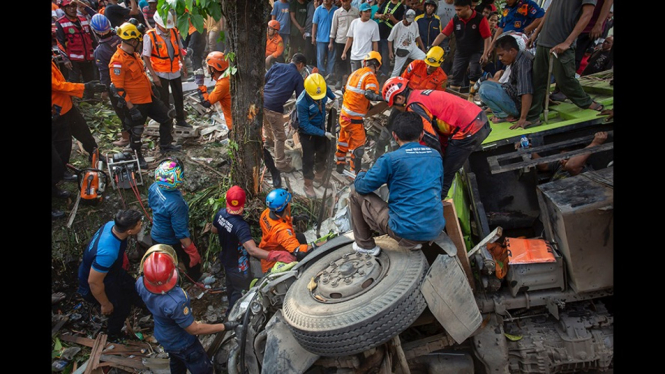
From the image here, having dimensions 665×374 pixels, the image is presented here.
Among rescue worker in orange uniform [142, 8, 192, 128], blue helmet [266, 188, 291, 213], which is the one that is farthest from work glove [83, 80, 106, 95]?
blue helmet [266, 188, 291, 213]

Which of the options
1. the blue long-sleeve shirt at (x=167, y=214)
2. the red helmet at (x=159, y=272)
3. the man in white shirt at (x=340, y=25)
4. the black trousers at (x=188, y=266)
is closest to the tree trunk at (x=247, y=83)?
the blue long-sleeve shirt at (x=167, y=214)

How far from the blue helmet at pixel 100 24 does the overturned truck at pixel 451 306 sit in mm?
5587

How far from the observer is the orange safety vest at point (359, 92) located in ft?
22.1

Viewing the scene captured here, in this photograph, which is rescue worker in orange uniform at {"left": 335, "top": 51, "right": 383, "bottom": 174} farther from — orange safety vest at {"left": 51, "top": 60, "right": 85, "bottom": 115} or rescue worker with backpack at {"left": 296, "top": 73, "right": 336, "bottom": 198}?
orange safety vest at {"left": 51, "top": 60, "right": 85, "bottom": 115}

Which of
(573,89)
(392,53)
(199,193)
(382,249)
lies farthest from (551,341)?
(392,53)

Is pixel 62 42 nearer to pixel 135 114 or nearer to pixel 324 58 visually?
pixel 135 114

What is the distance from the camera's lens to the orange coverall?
6.78 m

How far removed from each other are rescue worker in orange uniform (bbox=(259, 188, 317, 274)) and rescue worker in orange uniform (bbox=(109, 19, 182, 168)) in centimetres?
320

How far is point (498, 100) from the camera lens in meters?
5.64

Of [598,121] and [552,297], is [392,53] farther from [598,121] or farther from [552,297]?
[552,297]

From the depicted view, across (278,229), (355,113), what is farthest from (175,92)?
(278,229)

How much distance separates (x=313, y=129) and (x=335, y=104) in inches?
96.3

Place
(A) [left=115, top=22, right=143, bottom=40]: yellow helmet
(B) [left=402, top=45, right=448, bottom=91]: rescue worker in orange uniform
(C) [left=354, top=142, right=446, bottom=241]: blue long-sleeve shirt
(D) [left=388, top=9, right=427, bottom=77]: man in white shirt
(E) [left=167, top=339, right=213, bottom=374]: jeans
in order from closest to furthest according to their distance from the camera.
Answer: (C) [left=354, top=142, right=446, bottom=241]: blue long-sleeve shirt < (E) [left=167, top=339, right=213, bottom=374]: jeans < (A) [left=115, top=22, right=143, bottom=40]: yellow helmet < (B) [left=402, top=45, right=448, bottom=91]: rescue worker in orange uniform < (D) [left=388, top=9, right=427, bottom=77]: man in white shirt

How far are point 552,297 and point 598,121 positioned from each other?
233 centimetres
